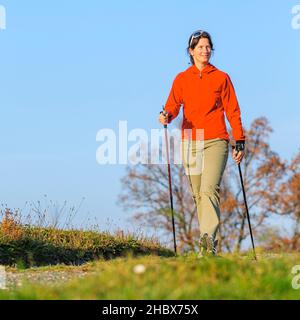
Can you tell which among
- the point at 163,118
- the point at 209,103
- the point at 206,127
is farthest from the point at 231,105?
the point at 163,118

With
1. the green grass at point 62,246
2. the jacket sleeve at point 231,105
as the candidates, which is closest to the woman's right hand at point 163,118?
the jacket sleeve at point 231,105

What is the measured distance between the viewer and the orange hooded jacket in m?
9.27

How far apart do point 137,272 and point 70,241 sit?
7410 millimetres

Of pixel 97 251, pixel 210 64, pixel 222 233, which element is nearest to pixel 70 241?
pixel 97 251

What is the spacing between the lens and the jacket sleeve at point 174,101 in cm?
966

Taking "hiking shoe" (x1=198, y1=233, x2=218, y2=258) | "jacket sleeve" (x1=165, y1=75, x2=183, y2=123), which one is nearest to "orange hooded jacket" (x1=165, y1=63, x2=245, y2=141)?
"jacket sleeve" (x1=165, y1=75, x2=183, y2=123)

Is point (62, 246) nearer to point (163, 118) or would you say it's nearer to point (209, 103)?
point (163, 118)

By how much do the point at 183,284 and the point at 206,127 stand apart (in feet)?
12.5

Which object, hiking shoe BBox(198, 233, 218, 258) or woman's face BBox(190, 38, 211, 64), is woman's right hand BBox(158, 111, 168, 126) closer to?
woman's face BBox(190, 38, 211, 64)

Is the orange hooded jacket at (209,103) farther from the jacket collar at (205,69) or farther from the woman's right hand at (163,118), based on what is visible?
the woman's right hand at (163,118)

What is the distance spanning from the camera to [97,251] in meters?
13.2

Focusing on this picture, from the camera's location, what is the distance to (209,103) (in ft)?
30.6

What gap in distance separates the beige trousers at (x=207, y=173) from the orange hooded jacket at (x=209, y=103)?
0.13 metres
